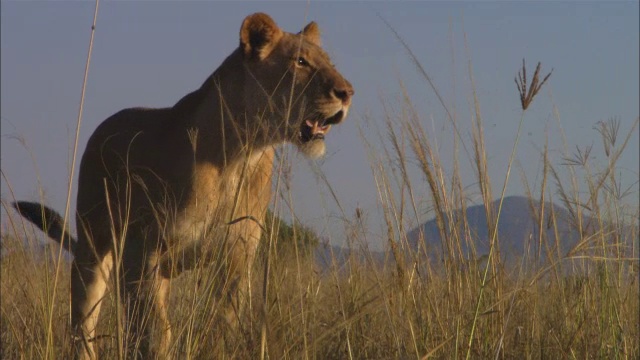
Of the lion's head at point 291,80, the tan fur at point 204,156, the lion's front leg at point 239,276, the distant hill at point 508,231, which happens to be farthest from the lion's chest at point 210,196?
the distant hill at point 508,231

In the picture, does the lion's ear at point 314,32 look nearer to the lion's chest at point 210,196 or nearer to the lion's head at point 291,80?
the lion's head at point 291,80

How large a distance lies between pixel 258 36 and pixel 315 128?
1.96ft

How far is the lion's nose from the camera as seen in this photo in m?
4.22

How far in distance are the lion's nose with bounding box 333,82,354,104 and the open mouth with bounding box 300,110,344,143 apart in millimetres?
57

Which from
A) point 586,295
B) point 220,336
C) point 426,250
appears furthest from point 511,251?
point 220,336

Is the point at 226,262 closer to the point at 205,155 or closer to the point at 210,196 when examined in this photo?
the point at 210,196

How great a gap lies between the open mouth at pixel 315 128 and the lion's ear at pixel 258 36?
50 cm

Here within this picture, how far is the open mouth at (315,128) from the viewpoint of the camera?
13.8 feet

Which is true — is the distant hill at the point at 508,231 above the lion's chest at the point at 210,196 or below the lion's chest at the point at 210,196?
below

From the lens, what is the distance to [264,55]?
454cm

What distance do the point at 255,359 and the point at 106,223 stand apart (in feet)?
7.48

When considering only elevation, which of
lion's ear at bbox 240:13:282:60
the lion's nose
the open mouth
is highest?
lion's ear at bbox 240:13:282:60

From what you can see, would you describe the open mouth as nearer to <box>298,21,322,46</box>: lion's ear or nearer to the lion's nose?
the lion's nose

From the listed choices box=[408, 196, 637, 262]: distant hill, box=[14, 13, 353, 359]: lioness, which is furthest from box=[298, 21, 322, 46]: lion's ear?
box=[408, 196, 637, 262]: distant hill
